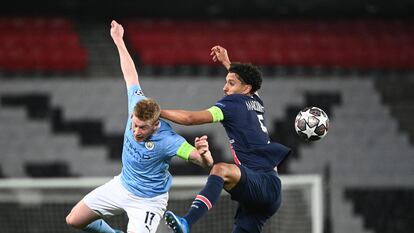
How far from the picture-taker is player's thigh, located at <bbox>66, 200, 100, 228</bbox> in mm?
6699

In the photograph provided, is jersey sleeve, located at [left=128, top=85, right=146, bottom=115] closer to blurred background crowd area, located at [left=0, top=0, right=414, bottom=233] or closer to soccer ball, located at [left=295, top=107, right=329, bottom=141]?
soccer ball, located at [left=295, top=107, right=329, bottom=141]

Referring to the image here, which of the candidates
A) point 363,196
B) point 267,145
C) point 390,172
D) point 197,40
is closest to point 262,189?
point 267,145

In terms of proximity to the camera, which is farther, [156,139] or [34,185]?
[34,185]

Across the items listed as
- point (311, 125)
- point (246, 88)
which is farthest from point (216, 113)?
point (311, 125)

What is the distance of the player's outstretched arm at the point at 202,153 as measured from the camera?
596 centimetres

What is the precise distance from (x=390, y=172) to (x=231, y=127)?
5632mm

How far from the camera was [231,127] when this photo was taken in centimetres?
650

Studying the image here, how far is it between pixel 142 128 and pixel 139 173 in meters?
0.53

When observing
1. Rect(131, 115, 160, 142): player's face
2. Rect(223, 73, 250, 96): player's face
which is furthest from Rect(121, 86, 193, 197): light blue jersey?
Rect(223, 73, 250, 96): player's face

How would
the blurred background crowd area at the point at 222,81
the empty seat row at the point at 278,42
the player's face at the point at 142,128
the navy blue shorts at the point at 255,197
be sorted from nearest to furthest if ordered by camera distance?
the player's face at the point at 142,128, the navy blue shorts at the point at 255,197, the blurred background crowd area at the point at 222,81, the empty seat row at the point at 278,42

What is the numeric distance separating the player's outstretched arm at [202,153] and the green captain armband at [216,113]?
0.30 metres

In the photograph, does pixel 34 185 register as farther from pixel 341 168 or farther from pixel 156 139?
pixel 341 168

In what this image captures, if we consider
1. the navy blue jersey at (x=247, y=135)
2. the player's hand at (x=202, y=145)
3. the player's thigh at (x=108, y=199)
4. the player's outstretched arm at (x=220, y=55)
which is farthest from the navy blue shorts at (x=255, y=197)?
the player's outstretched arm at (x=220, y=55)

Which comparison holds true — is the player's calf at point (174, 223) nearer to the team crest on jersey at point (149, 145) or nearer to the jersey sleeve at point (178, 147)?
the jersey sleeve at point (178, 147)
